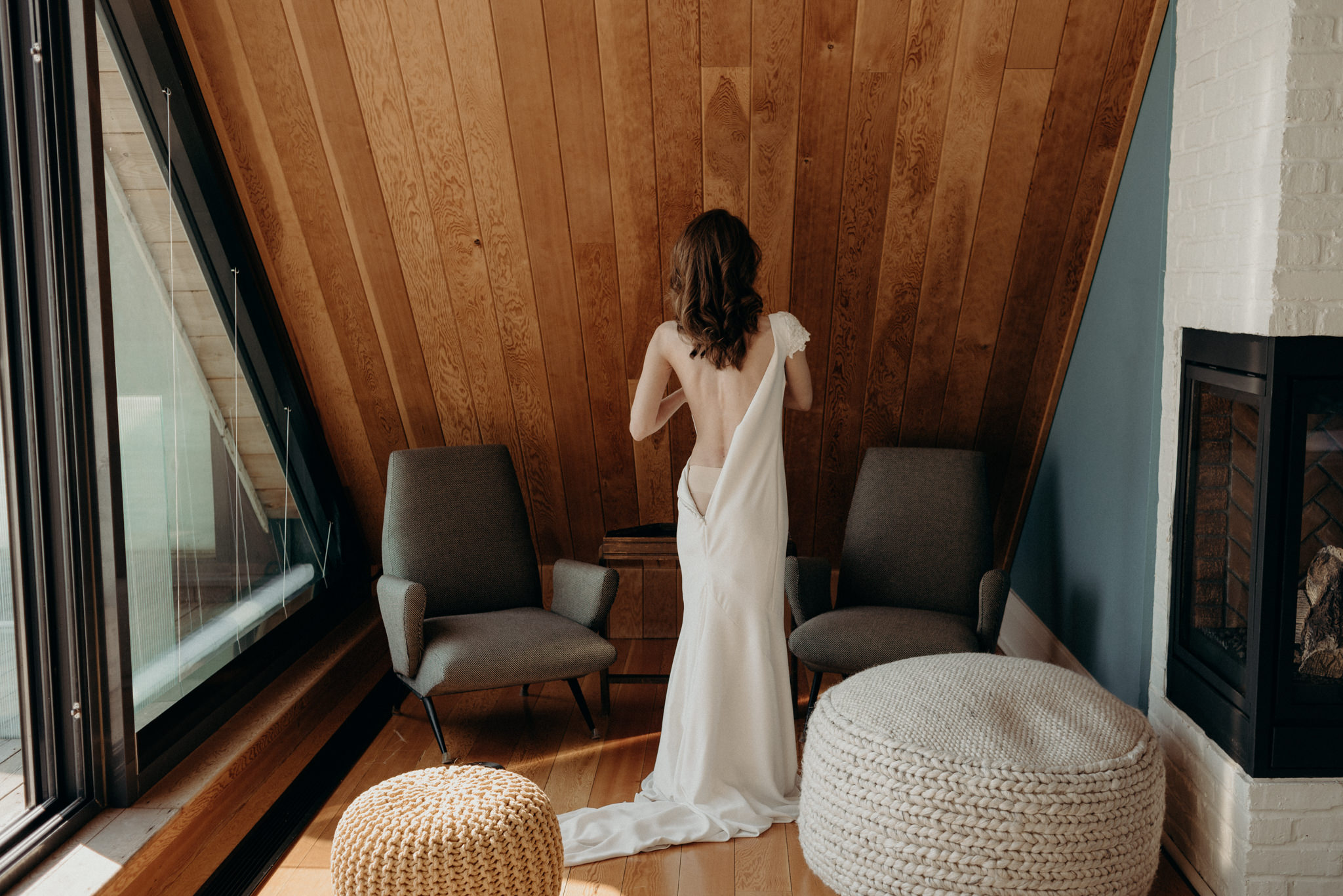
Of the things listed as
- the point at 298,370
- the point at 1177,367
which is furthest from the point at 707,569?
the point at 298,370

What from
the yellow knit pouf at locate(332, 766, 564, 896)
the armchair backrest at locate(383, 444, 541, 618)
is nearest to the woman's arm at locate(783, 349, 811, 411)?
the armchair backrest at locate(383, 444, 541, 618)

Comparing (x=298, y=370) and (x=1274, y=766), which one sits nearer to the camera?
(x=1274, y=766)

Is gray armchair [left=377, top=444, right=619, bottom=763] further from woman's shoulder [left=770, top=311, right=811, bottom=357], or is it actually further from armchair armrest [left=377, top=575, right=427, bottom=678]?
woman's shoulder [left=770, top=311, right=811, bottom=357]

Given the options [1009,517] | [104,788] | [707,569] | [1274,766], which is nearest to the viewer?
[1274,766]

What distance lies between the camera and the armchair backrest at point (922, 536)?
344 cm

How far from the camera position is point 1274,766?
6.88 feet

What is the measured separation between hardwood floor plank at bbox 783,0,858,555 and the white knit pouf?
1437mm

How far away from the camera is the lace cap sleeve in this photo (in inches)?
107

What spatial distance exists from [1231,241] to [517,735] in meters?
2.44

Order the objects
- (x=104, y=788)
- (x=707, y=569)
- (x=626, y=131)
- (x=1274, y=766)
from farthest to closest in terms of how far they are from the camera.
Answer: (x=626, y=131) → (x=707, y=569) → (x=104, y=788) → (x=1274, y=766)

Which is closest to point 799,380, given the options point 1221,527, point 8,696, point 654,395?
point 654,395

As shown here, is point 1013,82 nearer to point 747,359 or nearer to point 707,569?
point 747,359

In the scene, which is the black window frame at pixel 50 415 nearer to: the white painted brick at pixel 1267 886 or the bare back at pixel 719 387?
the bare back at pixel 719 387

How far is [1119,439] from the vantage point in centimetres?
296
